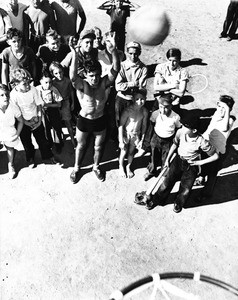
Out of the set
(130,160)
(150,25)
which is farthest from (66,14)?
(130,160)

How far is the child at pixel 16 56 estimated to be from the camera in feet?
23.0

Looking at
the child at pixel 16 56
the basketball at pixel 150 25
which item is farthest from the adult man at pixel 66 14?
the basketball at pixel 150 25

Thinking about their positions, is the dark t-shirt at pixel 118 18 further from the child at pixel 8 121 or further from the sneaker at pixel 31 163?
the sneaker at pixel 31 163

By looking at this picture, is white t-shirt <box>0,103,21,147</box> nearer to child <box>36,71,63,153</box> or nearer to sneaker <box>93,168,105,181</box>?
child <box>36,71,63,153</box>

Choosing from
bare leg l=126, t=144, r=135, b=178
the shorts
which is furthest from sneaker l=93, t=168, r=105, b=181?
the shorts

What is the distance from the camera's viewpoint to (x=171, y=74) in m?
7.27

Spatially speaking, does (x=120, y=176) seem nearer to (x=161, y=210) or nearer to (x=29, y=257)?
(x=161, y=210)

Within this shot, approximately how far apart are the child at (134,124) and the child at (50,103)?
1.31 m

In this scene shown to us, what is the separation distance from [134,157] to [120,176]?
620 millimetres

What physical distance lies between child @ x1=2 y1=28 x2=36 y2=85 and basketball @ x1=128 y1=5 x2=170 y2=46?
2.16 metres

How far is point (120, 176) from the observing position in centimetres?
754

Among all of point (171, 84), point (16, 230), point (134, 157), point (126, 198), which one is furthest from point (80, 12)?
point (16, 230)

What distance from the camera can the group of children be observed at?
6125 mm

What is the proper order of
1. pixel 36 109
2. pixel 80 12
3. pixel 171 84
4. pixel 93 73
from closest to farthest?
pixel 93 73, pixel 36 109, pixel 171 84, pixel 80 12
